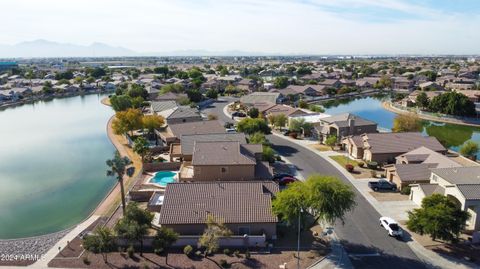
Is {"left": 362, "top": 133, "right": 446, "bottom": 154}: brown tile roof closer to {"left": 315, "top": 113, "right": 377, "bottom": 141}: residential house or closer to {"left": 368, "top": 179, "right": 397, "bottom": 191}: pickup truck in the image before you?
{"left": 315, "top": 113, "right": 377, "bottom": 141}: residential house

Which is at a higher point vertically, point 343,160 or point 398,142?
point 398,142

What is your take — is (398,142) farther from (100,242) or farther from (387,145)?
(100,242)

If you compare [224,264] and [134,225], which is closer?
[224,264]

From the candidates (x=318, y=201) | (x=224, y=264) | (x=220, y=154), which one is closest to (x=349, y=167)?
(x=220, y=154)

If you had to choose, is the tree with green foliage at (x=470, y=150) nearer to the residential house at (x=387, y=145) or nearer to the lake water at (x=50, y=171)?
the residential house at (x=387, y=145)

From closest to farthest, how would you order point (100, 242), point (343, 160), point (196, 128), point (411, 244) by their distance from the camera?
point (100, 242) → point (411, 244) → point (343, 160) → point (196, 128)

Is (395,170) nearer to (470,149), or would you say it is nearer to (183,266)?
(470,149)

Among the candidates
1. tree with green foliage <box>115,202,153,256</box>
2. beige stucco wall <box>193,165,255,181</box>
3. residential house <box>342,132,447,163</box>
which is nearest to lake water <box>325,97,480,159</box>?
residential house <box>342,132,447,163</box>

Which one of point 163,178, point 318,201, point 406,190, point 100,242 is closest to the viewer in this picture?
point 100,242
